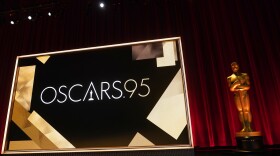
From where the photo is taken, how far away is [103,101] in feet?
11.9

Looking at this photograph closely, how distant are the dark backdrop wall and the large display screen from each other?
0.59 ft

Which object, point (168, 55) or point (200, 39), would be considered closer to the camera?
point (200, 39)

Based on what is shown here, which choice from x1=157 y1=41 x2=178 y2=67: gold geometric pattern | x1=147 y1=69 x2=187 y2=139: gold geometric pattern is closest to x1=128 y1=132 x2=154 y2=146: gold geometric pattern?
x1=147 y1=69 x2=187 y2=139: gold geometric pattern

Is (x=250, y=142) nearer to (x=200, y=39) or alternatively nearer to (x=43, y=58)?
(x=200, y=39)

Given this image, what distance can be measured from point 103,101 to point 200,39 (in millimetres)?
1908

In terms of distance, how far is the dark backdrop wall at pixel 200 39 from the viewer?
3.12m

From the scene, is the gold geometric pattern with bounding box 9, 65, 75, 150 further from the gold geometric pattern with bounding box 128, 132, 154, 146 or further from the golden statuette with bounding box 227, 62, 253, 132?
the golden statuette with bounding box 227, 62, 253, 132

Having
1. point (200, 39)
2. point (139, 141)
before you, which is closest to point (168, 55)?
point (200, 39)

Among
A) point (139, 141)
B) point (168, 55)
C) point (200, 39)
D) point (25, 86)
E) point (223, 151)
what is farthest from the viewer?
point (25, 86)

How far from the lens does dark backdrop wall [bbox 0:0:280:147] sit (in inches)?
123

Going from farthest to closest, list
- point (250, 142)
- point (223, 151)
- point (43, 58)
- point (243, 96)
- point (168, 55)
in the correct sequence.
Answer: point (43, 58) < point (168, 55) < point (223, 151) < point (243, 96) < point (250, 142)

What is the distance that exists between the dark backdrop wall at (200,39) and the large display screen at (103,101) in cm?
18

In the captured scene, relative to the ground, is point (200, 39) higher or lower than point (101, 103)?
higher

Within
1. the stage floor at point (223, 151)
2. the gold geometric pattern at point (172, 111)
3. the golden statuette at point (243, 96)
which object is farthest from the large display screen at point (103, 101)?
the golden statuette at point (243, 96)
